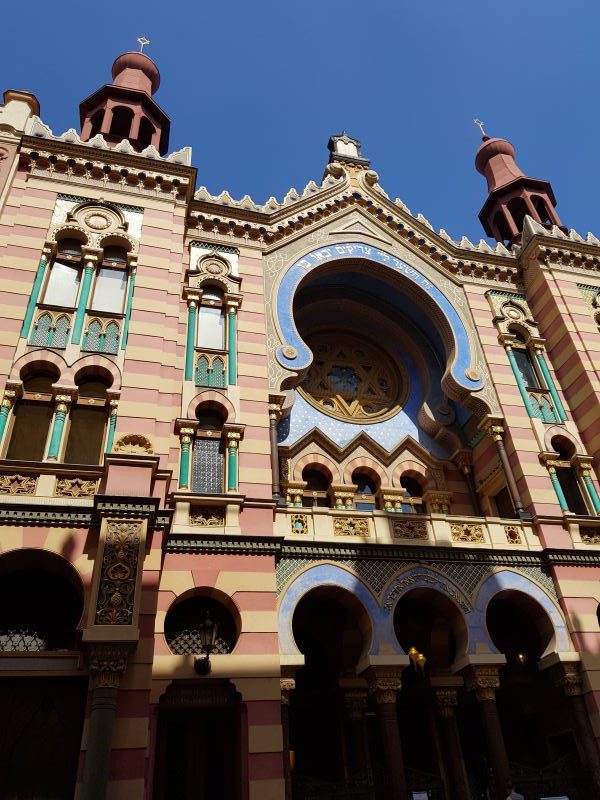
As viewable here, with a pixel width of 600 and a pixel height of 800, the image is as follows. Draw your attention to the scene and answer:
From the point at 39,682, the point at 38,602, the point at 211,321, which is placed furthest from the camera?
the point at 211,321

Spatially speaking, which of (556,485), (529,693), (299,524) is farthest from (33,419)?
(529,693)

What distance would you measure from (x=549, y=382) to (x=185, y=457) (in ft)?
37.2

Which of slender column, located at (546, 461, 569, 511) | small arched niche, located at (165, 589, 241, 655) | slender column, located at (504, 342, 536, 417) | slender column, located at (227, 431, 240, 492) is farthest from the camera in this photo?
slender column, located at (504, 342, 536, 417)

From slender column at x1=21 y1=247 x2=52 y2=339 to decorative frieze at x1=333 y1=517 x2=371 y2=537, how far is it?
8277 mm

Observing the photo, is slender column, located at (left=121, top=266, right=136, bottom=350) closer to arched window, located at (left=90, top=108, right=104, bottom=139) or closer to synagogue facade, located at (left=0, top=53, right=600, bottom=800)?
synagogue facade, located at (left=0, top=53, right=600, bottom=800)

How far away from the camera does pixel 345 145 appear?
24.0m

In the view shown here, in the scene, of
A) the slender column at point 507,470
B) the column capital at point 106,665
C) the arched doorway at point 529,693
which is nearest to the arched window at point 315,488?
the slender column at point 507,470

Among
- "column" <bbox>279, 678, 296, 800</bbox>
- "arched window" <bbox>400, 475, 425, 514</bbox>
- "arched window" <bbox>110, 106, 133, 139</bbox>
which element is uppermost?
"arched window" <bbox>110, 106, 133, 139</bbox>

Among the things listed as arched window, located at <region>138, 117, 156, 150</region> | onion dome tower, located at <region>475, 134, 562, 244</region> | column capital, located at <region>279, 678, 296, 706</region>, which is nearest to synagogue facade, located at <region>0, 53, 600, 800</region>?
arched window, located at <region>138, 117, 156, 150</region>

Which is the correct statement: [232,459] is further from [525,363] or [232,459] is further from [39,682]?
[525,363]

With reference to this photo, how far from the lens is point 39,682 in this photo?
1062 centimetres

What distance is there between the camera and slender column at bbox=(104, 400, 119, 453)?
12.7 metres

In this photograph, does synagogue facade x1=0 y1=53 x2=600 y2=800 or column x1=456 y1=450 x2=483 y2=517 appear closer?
synagogue facade x1=0 y1=53 x2=600 y2=800

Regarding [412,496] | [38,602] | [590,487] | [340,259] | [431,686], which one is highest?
[340,259]
